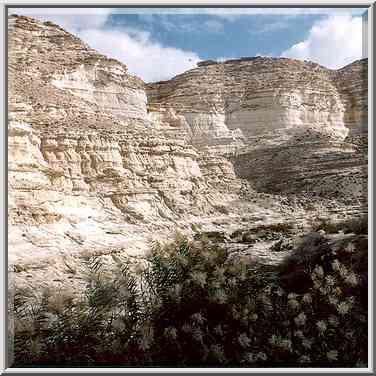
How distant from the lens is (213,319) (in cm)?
489

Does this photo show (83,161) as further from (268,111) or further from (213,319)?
(268,111)

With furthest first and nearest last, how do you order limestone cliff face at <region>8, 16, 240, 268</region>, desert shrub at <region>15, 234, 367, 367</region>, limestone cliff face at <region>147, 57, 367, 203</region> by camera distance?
limestone cliff face at <region>147, 57, 367, 203</region>, limestone cliff face at <region>8, 16, 240, 268</region>, desert shrub at <region>15, 234, 367, 367</region>

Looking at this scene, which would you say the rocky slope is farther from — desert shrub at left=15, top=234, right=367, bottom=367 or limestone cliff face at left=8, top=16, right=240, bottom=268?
desert shrub at left=15, top=234, right=367, bottom=367

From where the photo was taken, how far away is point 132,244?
852 cm

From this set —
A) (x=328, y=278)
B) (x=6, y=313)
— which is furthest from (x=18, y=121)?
(x=328, y=278)

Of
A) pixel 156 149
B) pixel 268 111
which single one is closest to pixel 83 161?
pixel 156 149

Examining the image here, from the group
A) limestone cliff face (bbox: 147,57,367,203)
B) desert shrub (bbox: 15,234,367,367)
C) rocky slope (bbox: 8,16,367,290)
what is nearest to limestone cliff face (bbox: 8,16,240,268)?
rocky slope (bbox: 8,16,367,290)

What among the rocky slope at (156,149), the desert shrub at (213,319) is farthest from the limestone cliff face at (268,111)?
the desert shrub at (213,319)

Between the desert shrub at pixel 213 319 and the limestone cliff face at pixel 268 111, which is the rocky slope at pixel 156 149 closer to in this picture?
the limestone cliff face at pixel 268 111

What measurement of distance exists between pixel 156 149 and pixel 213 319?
9.39 metres

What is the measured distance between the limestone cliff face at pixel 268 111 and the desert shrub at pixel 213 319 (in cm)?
1373

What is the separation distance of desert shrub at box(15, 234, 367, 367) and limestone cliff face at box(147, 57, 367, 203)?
13.7m

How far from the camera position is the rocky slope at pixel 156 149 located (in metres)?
A: 8.43

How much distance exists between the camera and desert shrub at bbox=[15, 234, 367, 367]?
4.65 m
